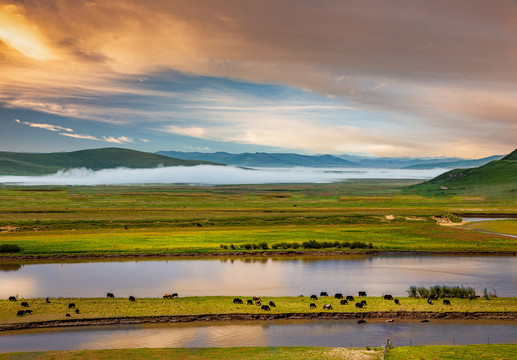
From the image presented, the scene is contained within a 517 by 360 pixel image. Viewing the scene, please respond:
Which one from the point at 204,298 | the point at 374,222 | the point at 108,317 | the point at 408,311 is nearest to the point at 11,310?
the point at 108,317

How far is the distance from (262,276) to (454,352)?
933 inches

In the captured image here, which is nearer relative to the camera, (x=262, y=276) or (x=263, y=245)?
(x=262, y=276)

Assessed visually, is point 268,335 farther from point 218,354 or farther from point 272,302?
point 218,354

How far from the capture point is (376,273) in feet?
155

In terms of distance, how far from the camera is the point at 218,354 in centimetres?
2572

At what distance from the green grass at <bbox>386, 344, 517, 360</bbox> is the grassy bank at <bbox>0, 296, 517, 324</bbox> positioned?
695 centimetres

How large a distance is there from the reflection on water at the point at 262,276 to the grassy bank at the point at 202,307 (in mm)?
3374

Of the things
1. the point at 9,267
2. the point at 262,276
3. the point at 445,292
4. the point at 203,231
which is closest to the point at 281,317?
the point at 262,276

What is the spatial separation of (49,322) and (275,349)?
56.5 ft

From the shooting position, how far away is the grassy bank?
107 feet

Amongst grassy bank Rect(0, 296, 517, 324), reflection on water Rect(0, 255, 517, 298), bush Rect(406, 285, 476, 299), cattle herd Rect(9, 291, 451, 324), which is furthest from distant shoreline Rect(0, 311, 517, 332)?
reflection on water Rect(0, 255, 517, 298)

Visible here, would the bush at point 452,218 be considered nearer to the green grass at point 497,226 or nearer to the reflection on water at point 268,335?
the green grass at point 497,226

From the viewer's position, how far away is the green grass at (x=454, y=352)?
24625 millimetres

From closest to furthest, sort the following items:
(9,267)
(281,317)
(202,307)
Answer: (281,317) → (202,307) → (9,267)
